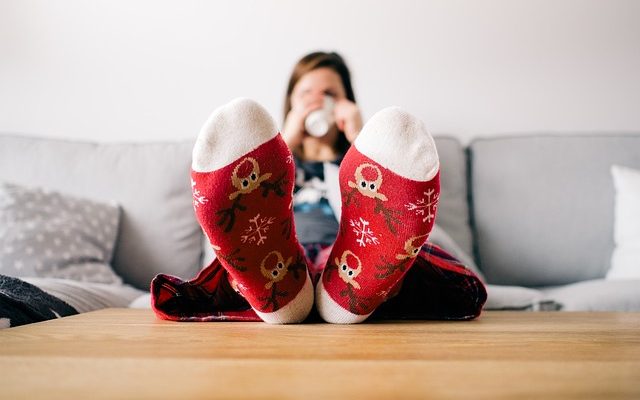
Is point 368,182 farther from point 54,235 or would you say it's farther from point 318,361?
point 54,235

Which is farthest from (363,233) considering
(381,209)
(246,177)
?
(246,177)

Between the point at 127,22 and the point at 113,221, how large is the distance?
68 cm

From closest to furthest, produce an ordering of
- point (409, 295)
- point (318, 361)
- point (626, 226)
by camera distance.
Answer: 1. point (318, 361)
2. point (409, 295)
3. point (626, 226)

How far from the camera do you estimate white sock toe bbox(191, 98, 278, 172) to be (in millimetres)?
550

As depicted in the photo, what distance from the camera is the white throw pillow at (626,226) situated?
1159 millimetres

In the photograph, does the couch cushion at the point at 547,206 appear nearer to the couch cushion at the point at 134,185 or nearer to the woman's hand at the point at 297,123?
the woman's hand at the point at 297,123

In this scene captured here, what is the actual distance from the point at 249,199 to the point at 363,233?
0.42ft

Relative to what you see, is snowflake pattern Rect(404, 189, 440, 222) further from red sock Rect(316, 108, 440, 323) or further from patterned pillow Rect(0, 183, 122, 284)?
patterned pillow Rect(0, 183, 122, 284)

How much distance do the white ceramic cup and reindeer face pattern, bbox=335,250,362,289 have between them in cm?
51

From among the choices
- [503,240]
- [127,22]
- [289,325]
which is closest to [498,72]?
[503,240]

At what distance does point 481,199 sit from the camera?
4.39 ft

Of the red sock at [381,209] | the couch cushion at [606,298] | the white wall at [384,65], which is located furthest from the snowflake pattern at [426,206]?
the white wall at [384,65]

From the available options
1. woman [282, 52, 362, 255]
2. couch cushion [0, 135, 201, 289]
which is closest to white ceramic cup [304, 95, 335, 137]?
woman [282, 52, 362, 255]

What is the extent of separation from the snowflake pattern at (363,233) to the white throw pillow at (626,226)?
0.81 m
